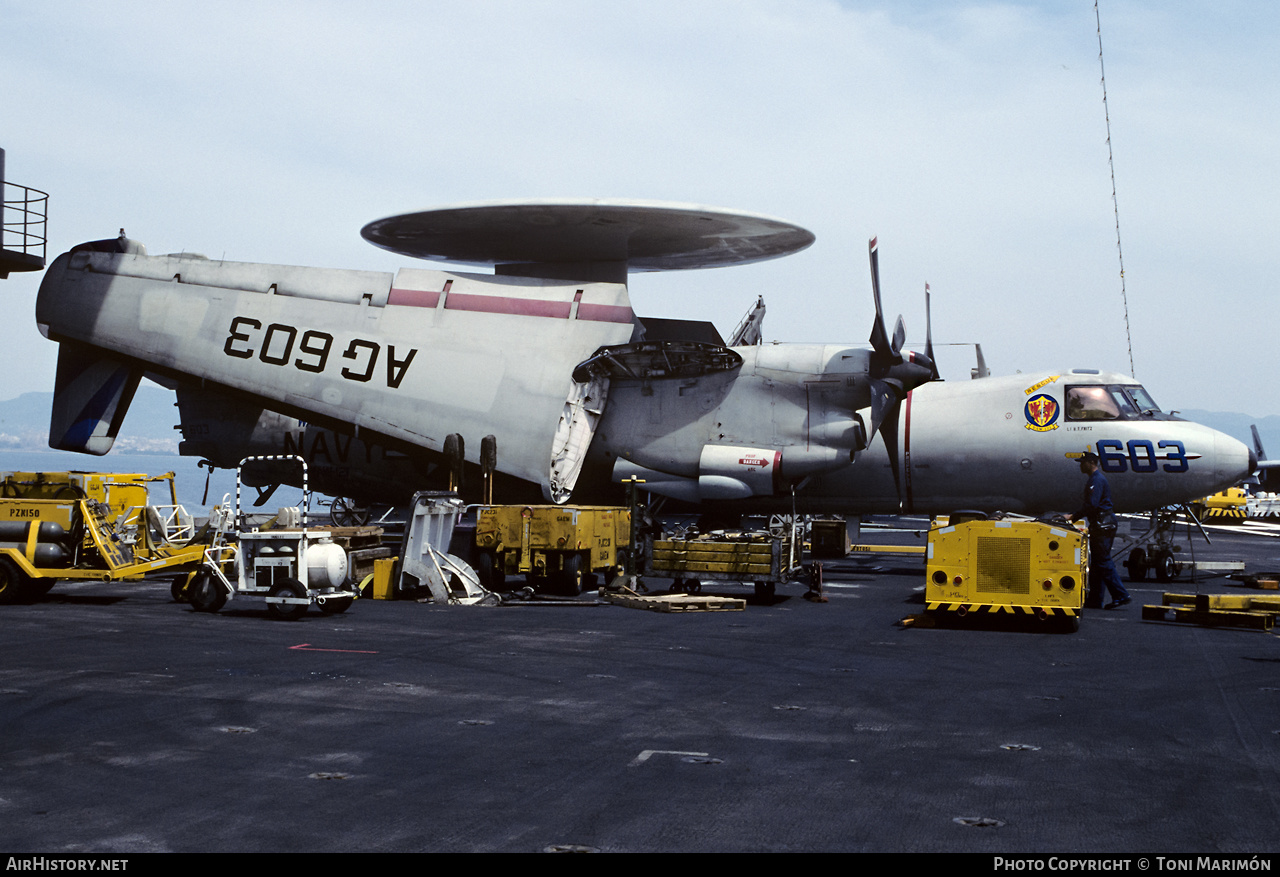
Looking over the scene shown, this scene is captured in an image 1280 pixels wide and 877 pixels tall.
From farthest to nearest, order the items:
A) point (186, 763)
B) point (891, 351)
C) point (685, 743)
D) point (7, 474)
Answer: point (891, 351) → point (7, 474) → point (685, 743) → point (186, 763)

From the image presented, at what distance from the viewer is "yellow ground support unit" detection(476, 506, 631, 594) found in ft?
69.6

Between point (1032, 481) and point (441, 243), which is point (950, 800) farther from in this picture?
point (441, 243)

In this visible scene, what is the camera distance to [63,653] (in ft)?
42.7

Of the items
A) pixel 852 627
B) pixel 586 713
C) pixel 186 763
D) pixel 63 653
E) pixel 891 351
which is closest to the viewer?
pixel 186 763

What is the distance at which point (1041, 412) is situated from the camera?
2536 cm

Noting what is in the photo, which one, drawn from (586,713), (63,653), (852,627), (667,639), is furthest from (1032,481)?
(63,653)

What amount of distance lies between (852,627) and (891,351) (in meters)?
9.75

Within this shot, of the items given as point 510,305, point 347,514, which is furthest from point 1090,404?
point 347,514

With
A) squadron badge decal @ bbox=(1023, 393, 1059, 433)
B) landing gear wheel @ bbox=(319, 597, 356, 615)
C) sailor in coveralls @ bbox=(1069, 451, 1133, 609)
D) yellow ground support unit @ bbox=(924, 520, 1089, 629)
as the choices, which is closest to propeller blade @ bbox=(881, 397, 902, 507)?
squadron badge decal @ bbox=(1023, 393, 1059, 433)

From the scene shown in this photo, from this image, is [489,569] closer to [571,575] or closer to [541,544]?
[541,544]

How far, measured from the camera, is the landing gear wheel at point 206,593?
694 inches

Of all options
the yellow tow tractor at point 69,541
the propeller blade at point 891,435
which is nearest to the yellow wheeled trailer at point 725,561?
the propeller blade at point 891,435

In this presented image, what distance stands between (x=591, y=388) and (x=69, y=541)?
12539 mm

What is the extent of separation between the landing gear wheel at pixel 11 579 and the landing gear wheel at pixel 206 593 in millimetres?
3266
